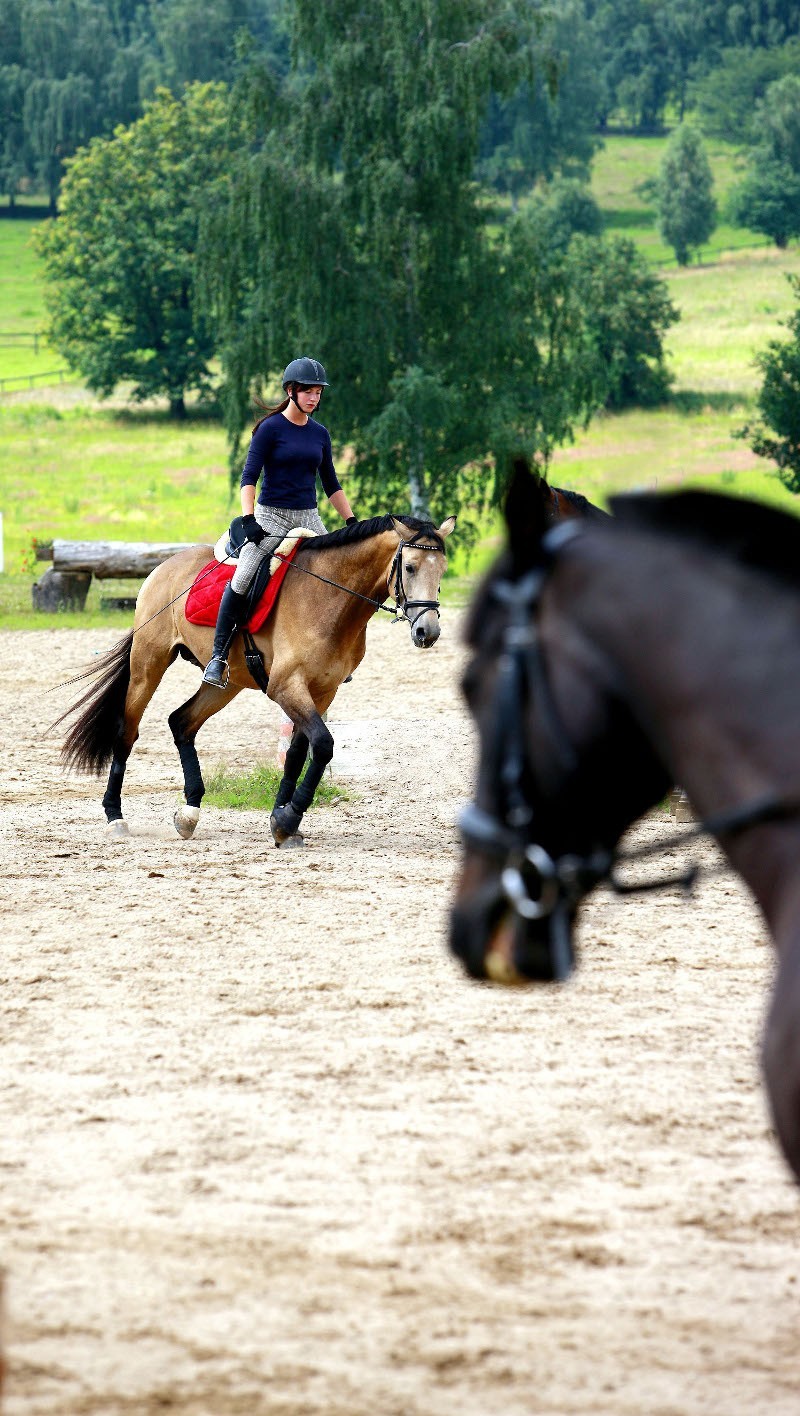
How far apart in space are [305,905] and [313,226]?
20949 millimetres

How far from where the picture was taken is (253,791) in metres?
10.1

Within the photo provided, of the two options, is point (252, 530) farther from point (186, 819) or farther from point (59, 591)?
point (59, 591)

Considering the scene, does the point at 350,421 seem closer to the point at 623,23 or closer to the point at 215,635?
the point at 215,635

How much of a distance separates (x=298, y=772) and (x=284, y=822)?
34 centimetres

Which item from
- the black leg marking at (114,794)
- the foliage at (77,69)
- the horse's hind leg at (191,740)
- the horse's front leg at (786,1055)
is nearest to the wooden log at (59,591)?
the horse's hind leg at (191,740)

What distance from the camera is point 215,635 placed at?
8.94 m

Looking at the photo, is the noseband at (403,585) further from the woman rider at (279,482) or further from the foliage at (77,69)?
the foliage at (77,69)

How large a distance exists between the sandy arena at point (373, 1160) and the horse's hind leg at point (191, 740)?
84 centimetres

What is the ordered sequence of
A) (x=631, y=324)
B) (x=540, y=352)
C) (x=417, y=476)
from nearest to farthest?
(x=417, y=476)
(x=540, y=352)
(x=631, y=324)

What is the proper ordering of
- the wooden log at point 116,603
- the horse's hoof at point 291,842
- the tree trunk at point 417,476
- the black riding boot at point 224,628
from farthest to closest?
the tree trunk at point 417,476
the wooden log at point 116,603
the black riding boot at point 224,628
the horse's hoof at point 291,842

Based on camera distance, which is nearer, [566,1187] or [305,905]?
[566,1187]

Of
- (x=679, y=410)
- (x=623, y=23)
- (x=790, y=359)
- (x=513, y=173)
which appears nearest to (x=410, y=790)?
(x=790, y=359)

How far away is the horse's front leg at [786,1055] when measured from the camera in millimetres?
2467

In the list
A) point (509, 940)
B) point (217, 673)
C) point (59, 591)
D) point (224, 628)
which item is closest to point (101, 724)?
point (217, 673)
